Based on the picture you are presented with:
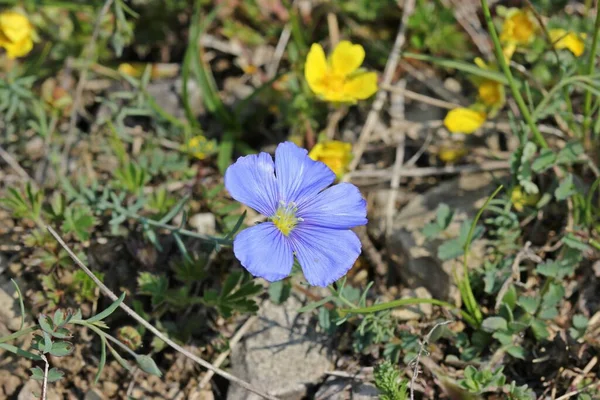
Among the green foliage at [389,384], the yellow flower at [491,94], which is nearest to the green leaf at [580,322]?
the green foliage at [389,384]

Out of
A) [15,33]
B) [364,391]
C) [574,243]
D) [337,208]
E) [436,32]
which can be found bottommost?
[364,391]

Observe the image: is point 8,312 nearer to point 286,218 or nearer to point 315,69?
point 286,218

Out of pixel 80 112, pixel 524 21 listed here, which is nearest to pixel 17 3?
pixel 80 112

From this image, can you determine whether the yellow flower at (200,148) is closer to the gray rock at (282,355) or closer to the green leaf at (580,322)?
the gray rock at (282,355)

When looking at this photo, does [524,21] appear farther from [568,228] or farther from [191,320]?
[191,320]

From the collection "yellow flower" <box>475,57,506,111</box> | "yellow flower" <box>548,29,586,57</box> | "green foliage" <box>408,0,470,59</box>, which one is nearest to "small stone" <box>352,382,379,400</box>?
"yellow flower" <box>475,57,506,111</box>

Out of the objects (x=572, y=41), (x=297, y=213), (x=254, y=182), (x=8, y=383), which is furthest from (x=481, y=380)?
(x=8, y=383)
